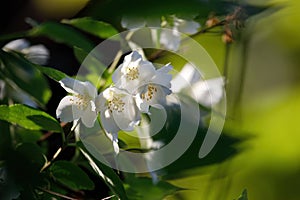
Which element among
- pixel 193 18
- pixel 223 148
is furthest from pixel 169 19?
pixel 223 148

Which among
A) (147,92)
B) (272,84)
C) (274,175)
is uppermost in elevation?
(147,92)

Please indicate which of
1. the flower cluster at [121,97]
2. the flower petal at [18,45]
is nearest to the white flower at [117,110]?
the flower cluster at [121,97]

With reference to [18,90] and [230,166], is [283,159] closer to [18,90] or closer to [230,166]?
[230,166]

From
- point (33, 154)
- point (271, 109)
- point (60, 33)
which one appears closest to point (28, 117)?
point (33, 154)

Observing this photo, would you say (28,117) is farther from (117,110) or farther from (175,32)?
(175,32)

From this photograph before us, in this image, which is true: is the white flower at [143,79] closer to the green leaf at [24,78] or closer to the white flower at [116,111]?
the white flower at [116,111]

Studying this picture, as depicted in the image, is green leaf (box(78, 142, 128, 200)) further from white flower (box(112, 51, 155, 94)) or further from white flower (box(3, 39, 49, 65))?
white flower (box(3, 39, 49, 65))

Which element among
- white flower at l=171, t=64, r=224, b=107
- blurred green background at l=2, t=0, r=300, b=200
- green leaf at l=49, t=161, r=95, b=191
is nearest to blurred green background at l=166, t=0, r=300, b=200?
blurred green background at l=2, t=0, r=300, b=200
